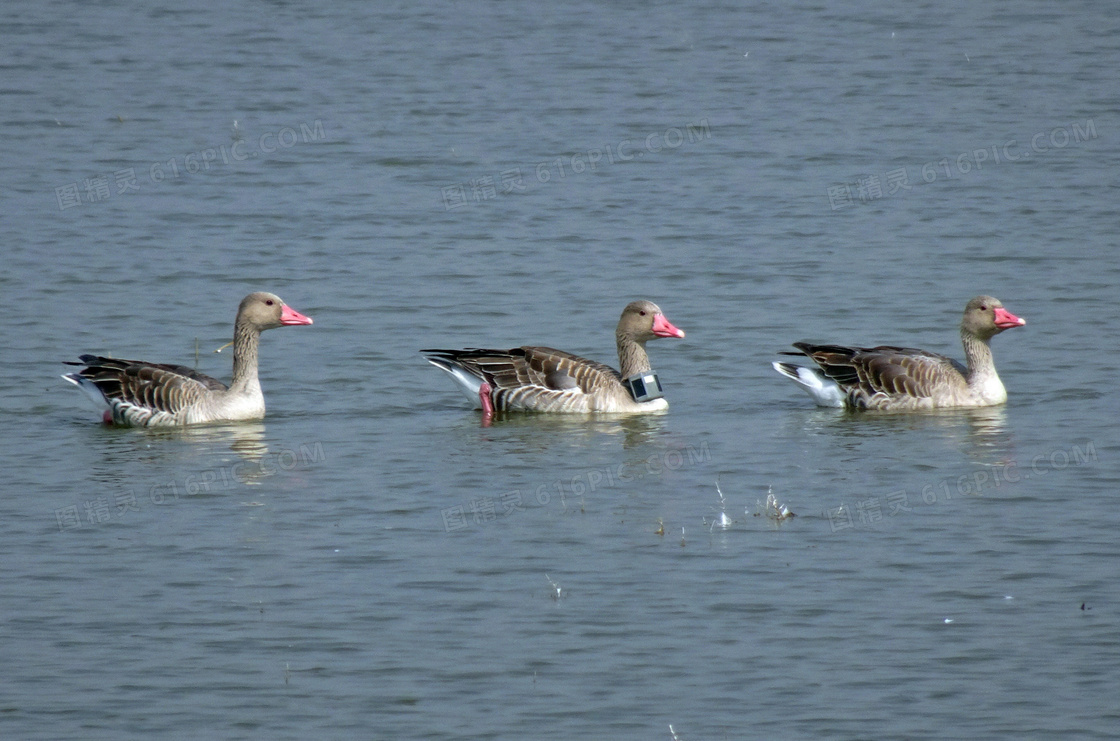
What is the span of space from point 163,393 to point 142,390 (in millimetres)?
178

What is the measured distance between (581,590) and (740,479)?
290cm

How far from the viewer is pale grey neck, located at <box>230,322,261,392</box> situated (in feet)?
49.0

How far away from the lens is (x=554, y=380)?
50.6ft

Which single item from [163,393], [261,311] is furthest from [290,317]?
[163,393]

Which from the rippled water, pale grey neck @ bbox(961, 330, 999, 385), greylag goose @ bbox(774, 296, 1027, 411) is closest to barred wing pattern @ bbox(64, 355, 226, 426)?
the rippled water

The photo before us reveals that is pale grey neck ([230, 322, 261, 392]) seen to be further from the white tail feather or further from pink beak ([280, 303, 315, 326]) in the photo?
the white tail feather

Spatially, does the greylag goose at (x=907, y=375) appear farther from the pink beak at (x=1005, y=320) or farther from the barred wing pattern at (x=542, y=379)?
the barred wing pattern at (x=542, y=379)

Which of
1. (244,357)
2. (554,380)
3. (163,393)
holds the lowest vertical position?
(163,393)

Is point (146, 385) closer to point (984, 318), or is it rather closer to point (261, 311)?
point (261, 311)

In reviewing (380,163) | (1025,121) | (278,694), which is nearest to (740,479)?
(278,694)

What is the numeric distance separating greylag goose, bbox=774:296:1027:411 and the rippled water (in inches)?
13.1

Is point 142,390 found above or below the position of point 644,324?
below

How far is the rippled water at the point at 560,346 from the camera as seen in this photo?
8758mm

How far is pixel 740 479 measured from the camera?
41.0ft
